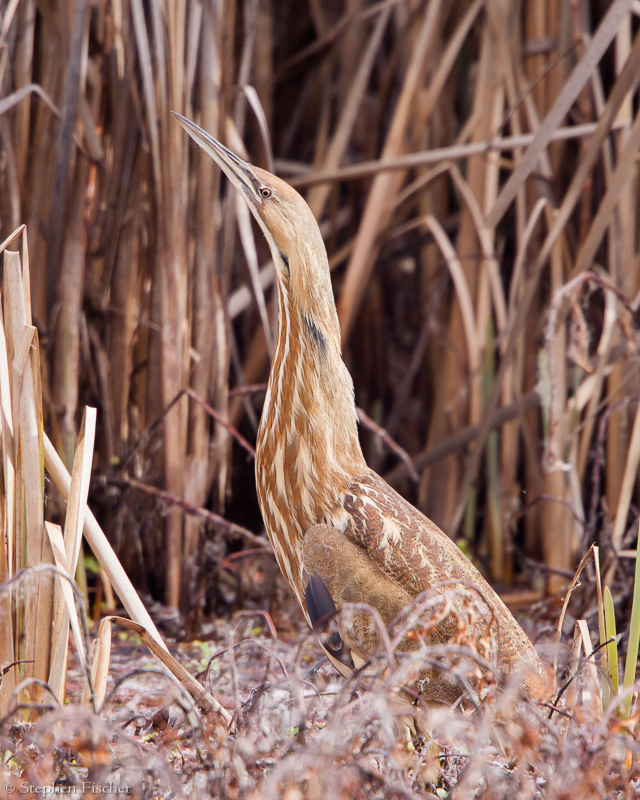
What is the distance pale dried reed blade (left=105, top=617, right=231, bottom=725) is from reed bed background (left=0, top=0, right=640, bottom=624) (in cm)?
69

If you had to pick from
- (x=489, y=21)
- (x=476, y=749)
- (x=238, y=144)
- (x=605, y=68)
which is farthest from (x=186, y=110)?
(x=476, y=749)

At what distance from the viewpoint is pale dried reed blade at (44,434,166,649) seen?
1.32 m

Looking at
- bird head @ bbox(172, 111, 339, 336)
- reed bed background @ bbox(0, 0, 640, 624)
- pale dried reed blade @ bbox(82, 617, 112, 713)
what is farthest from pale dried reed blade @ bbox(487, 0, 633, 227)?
pale dried reed blade @ bbox(82, 617, 112, 713)

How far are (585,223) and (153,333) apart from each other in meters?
1.12

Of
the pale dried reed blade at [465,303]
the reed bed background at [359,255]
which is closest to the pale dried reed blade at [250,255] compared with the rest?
the reed bed background at [359,255]

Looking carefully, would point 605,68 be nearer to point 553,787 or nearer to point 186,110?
point 186,110

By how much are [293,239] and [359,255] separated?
2.59 feet

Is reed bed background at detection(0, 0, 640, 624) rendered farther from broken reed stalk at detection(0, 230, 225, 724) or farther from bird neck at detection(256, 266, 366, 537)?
broken reed stalk at detection(0, 230, 225, 724)

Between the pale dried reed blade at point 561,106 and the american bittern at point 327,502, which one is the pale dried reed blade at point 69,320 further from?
the pale dried reed blade at point 561,106

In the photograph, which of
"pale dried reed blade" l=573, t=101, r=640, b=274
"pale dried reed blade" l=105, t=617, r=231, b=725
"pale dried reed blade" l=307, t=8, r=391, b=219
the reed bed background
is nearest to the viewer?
"pale dried reed blade" l=105, t=617, r=231, b=725

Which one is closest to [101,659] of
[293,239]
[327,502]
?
[327,502]

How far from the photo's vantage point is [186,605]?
210 centimetres

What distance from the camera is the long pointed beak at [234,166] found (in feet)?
5.38

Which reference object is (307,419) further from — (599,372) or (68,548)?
(599,372)
